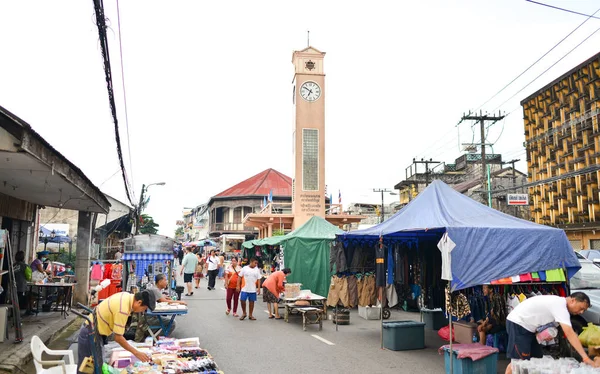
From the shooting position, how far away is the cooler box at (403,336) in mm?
9352

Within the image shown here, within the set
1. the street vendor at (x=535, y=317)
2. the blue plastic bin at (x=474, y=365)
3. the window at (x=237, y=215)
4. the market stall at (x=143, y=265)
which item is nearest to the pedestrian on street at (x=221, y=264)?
the market stall at (x=143, y=265)

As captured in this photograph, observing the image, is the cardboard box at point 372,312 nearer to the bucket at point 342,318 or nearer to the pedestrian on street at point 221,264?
the bucket at point 342,318

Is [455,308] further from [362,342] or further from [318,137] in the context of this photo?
[318,137]

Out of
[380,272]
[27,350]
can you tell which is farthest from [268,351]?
[27,350]

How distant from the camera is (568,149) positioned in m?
29.8

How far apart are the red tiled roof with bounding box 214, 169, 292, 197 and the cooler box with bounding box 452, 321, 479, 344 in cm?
5144

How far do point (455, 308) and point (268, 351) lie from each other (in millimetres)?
3706

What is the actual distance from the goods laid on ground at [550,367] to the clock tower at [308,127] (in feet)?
81.7

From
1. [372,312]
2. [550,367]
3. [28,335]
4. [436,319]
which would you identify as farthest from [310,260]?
[550,367]

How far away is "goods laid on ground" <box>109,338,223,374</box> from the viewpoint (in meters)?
5.48

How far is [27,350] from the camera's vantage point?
Result: 8477 millimetres

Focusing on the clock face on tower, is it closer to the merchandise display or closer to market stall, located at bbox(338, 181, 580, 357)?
the merchandise display

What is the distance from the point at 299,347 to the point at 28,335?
579cm

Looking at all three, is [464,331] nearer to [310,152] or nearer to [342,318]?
[342,318]
